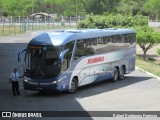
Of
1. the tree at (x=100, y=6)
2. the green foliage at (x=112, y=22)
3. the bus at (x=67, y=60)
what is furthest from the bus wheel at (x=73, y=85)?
the tree at (x=100, y=6)

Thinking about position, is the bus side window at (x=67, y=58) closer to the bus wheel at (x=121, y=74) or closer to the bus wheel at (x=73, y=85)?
the bus wheel at (x=73, y=85)

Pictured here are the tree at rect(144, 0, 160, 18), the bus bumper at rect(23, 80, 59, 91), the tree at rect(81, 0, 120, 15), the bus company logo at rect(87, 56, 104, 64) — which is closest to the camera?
the bus bumper at rect(23, 80, 59, 91)

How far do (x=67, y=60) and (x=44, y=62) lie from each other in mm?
Answer: 1194

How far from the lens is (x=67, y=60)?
69.5 feet

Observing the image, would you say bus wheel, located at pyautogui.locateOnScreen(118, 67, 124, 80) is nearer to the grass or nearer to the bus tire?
the bus tire

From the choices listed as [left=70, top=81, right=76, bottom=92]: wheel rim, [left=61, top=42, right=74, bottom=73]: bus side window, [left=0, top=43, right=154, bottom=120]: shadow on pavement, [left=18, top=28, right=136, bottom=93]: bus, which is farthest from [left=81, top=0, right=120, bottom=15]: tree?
[left=61, top=42, right=74, bottom=73]: bus side window

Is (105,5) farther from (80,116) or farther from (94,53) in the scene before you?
(80,116)

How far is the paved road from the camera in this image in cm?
1794

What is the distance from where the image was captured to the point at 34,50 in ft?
69.5

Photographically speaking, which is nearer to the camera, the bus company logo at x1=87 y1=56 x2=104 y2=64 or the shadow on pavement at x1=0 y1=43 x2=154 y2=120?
the shadow on pavement at x1=0 y1=43 x2=154 y2=120

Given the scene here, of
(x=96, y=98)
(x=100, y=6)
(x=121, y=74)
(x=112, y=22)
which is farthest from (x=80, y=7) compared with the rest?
(x=96, y=98)

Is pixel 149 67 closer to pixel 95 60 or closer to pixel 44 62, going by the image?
pixel 95 60

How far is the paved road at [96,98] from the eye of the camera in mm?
17938

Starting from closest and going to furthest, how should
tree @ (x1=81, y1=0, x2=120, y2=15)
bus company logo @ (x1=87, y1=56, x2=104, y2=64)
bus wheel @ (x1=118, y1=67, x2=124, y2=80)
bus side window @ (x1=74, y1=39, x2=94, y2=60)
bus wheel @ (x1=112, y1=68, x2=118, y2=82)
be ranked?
bus side window @ (x1=74, y1=39, x2=94, y2=60)
bus company logo @ (x1=87, y1=56, x2=104, y2=64)
bus wheel @ (x1=112, y1=68, x2=118, y2=82)
bus wheel @ (x1=118, y1=67, x2=124, y2=80)
tree @ (x1=81, y1=0, x2=120, y2=15)
